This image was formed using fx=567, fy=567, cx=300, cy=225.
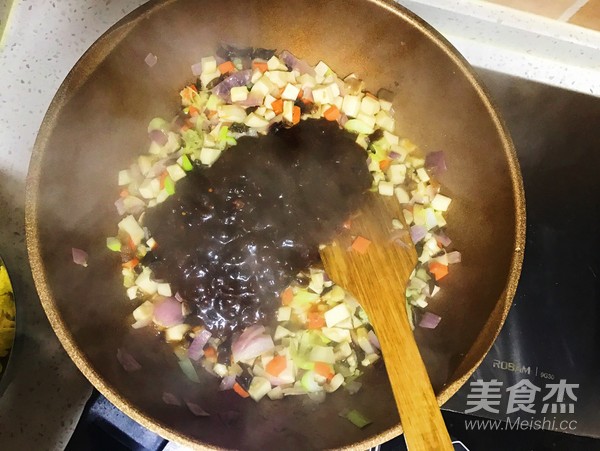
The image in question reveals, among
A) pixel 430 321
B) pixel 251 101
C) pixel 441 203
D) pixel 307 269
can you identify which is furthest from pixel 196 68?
pixel 430 321

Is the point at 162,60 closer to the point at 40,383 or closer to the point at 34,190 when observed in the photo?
the point at 34,190

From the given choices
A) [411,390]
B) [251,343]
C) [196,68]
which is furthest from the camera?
[196,68]

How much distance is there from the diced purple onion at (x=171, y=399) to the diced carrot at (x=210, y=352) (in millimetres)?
93

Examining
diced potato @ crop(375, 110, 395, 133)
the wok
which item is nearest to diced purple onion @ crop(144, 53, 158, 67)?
the wok

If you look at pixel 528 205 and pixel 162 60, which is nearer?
pixel 162 60

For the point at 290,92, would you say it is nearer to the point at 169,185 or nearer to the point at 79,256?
the point at 169,185

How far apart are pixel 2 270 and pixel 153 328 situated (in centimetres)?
30

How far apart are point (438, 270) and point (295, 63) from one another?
20.0 inches

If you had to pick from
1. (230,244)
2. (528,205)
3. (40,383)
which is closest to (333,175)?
(230,244)

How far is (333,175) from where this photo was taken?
3.46 ft

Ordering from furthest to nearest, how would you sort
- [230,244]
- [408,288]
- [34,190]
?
[408,288] < [230,244] < [34,190]

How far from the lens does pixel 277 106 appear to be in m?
1.15

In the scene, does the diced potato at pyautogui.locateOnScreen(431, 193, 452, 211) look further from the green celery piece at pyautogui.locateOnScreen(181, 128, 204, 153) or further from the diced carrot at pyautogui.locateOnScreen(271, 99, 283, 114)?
the green celery piece at pyautogui.locateOnScreen(181, 128, 204, 153)

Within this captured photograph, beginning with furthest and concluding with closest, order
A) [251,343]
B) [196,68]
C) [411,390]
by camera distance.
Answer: [196,68] < [251,343] < [411,390]
